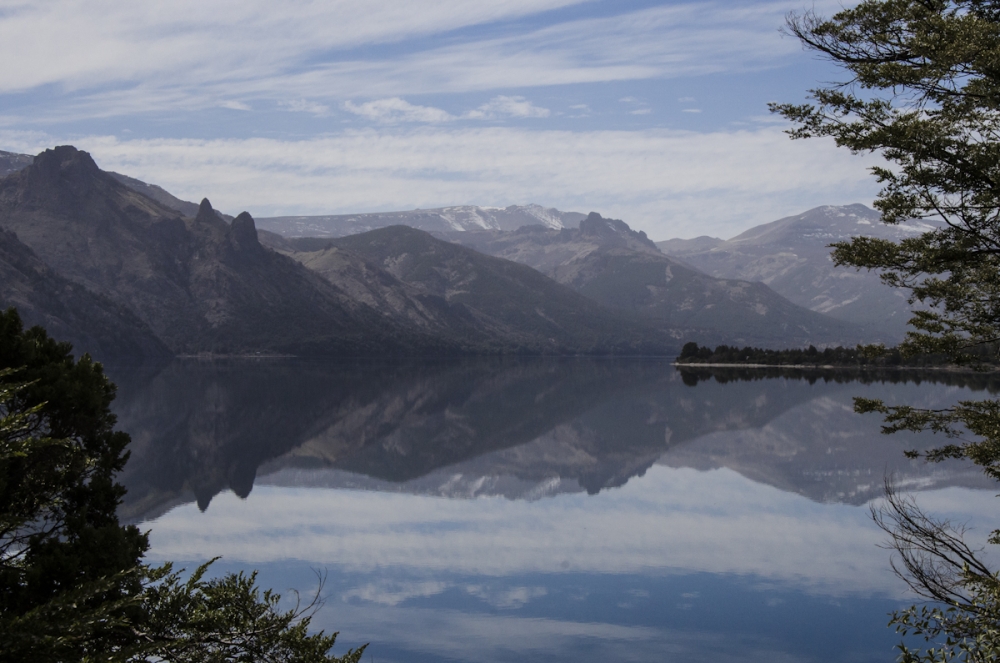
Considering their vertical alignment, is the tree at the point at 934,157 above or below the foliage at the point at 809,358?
above

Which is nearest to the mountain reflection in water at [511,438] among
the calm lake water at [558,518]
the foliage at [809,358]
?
the calm lake water at [558,518]

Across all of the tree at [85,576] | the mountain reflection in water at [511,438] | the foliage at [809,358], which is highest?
the tree at [85,576]

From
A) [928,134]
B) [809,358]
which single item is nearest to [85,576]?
[928,134]

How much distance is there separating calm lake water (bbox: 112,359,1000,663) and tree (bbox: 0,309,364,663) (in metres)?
8.85

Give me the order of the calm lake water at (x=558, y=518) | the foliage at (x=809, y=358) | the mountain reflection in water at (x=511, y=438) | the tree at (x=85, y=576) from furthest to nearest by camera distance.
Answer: the foliage at (x=809, y=358) < the mountain reflection in water at (x=511, y=438) < the calm lake water at (x=558, y=518) < the tree at (x=85, y=576)

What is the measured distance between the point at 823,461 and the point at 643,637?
141 feet

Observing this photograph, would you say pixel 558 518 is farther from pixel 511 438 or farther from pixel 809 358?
pixel 809 358

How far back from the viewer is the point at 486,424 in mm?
94562

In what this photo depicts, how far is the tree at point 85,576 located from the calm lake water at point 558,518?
8.85m

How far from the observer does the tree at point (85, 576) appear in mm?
11031

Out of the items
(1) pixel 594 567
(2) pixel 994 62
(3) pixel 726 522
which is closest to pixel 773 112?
(2) pixel 994 62

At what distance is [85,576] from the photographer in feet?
55.9

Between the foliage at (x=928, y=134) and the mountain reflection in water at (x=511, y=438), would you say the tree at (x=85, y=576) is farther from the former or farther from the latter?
the mountain reflection in water at (x=511, y=438)

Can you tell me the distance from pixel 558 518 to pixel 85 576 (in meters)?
31.0
